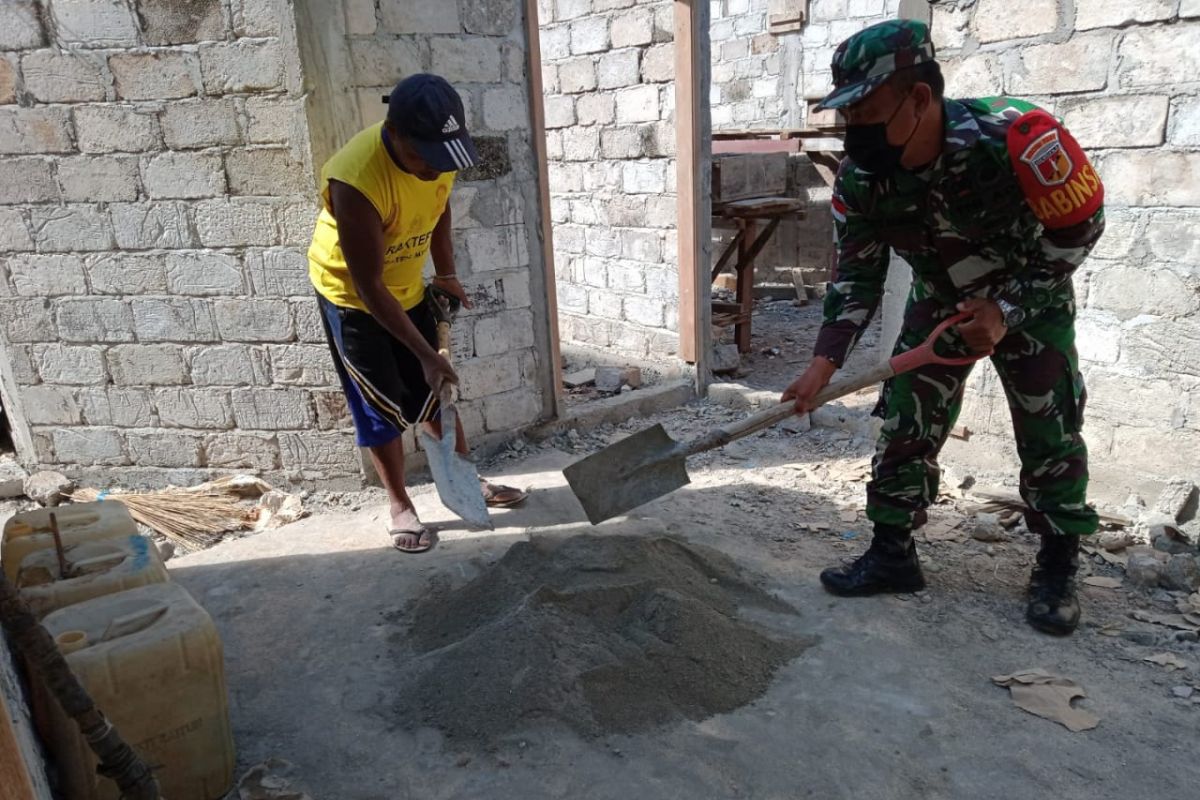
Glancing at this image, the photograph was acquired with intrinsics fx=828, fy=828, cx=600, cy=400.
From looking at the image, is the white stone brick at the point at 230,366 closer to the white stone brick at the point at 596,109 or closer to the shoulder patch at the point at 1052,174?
the white stone brick at the point at 596,109

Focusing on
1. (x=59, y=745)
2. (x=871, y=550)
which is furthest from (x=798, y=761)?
(x=59, y=745)

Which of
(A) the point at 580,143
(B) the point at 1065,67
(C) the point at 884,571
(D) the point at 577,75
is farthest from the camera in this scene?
(A) the point at 580,143

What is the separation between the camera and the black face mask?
247cm

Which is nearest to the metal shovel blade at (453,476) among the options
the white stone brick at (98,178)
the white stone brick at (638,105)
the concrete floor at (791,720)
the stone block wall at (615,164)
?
the concrete floor at (791,720)

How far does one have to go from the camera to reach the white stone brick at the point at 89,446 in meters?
4.48

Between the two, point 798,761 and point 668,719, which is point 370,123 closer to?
point 668,719

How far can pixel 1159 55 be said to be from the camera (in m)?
3.22

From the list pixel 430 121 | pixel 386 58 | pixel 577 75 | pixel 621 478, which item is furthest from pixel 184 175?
pixel 577 75

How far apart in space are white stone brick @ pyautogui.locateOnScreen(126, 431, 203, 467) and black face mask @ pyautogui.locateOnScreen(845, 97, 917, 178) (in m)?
3.58

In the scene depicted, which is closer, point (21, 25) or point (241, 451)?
point (21, 25)

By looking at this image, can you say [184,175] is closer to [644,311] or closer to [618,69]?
[618,69]

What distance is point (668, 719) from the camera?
238 cm

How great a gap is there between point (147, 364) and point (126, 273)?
473mm

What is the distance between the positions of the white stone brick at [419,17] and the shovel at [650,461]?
2380 mm
